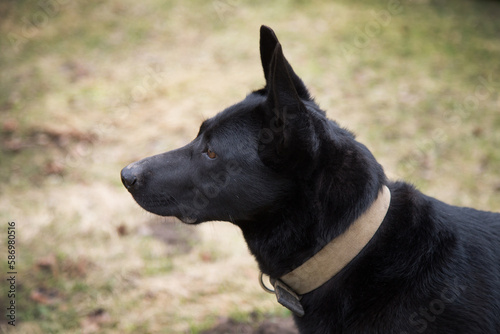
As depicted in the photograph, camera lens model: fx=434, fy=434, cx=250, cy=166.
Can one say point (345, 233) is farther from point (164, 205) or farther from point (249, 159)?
point (164, 205)

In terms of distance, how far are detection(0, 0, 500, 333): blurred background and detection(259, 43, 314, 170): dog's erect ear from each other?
151cm

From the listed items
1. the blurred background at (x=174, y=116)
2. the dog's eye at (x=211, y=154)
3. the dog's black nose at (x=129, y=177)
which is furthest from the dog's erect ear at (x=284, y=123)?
the blurred background at (x=174, y=116)

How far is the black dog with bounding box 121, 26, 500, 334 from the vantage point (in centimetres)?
178

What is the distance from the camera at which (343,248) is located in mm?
1846

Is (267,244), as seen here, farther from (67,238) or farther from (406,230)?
(67,238)

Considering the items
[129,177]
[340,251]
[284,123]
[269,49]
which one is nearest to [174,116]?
[129,177]

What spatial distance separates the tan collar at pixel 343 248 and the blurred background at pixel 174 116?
1.21 meters

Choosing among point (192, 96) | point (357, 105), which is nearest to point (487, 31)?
point (357, 105)

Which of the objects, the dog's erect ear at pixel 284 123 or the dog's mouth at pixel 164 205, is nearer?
the dog's erect ear at pixel 284 123

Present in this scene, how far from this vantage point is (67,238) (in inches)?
154

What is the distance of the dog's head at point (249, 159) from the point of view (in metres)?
1.85

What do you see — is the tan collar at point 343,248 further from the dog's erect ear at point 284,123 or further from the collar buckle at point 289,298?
the dog's erect ear at point 284,123

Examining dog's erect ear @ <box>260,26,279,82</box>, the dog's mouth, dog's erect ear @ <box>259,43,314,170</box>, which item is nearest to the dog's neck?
dog's erect ear @ <box>259,43,314,170</box>

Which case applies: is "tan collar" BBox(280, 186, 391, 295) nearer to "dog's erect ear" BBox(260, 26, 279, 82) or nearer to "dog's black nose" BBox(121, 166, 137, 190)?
"dog's erect ear" BBox(260, 26, 279, 82)
